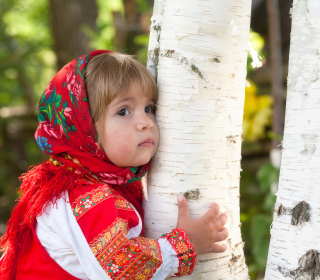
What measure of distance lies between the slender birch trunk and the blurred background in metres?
1.41

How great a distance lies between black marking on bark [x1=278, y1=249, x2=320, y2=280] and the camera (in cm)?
125

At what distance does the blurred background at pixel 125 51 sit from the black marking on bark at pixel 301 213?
146 centimetres

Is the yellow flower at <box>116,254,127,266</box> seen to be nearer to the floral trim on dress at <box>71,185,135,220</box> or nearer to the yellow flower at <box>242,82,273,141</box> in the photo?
the floral trim on dress at <box>71,185,135,220</box>

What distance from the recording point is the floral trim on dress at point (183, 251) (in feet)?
4.63

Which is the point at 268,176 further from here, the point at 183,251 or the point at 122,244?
the point at 122,244

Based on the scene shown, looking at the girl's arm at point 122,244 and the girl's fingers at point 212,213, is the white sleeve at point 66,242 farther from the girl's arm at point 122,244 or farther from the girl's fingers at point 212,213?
the girl's fingers at point 212,213

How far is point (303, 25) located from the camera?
1.29m

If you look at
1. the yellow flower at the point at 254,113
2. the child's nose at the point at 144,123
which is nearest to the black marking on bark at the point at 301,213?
the child's nose at the point at 144,123

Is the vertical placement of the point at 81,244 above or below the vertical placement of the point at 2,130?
above

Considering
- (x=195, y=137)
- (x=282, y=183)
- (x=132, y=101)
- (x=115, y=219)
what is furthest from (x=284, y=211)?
(x=132, y=101)

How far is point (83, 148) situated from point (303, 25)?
98cm

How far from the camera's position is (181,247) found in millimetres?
1422

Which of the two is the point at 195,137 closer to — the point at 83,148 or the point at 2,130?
the point at 83,148

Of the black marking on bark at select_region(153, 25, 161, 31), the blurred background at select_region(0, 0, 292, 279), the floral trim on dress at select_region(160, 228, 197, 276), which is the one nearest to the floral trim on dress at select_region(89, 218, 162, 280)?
the floral trim on dress at select_region(160, 228, 197, 276)
